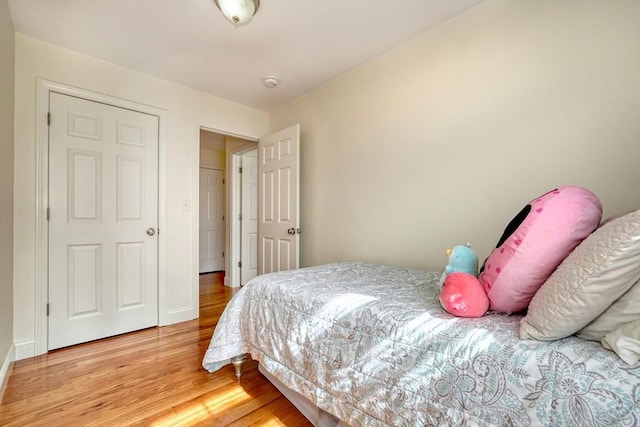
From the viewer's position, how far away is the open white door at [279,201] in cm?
283

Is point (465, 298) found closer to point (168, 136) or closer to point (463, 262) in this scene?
point (463, 262)

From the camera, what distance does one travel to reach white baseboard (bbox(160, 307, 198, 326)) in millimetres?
2729

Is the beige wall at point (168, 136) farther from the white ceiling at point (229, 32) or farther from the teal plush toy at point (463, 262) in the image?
the teal plush toy at point (463, 262)

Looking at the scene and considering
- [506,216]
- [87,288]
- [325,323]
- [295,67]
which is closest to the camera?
[325,323]

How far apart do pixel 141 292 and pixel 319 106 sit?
8.20 feet

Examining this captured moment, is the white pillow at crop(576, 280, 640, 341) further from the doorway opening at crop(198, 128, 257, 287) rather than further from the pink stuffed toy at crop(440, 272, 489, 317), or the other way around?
the doorway opening at crop(198, 128, 257, 287)

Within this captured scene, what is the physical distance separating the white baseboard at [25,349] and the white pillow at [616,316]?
3213mm

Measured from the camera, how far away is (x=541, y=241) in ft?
2.77

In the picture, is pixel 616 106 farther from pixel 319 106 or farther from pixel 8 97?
pixel 8 97

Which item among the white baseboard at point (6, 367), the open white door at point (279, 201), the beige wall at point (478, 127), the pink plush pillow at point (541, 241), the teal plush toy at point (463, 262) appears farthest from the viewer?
the open white door at point (279, 201)

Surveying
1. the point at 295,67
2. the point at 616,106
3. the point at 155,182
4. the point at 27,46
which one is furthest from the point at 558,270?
the point at 27,46

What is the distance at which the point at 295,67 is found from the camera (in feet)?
8.23

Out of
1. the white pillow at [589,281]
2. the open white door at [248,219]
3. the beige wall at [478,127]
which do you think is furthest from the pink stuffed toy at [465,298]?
the open white door at [248,219]

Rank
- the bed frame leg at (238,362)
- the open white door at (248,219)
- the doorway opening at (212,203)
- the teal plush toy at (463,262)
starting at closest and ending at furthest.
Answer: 1. the teal plush toy at (463,262)
2. the bed frame leg at (238,362)
3. the open white door at (248,219)
4. the doorway opening at (212,203)
